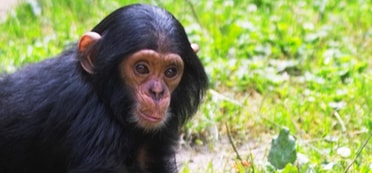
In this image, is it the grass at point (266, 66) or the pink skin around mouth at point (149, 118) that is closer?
the pink skin around mouth at point (149, 118)

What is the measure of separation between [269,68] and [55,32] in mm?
1971

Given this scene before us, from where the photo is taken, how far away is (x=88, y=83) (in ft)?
20.7

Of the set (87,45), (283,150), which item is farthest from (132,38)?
(283,150)

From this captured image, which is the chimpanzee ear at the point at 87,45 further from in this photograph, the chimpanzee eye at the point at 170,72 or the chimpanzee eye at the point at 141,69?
the chimpanzee eye at the point at 170,72

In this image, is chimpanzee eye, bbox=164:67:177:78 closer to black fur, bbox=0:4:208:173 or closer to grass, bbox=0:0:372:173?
black fur, bbox=0:4:208:173

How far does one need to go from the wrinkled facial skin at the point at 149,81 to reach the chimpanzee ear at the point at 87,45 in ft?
0.71

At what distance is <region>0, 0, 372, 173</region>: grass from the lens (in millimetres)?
7574

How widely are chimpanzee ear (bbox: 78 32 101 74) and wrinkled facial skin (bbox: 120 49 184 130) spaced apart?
216 mm

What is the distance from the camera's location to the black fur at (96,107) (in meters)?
6.18

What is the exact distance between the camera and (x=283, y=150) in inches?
266

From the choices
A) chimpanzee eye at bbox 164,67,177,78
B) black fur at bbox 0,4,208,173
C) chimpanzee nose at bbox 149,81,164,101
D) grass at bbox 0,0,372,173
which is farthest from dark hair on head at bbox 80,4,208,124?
grass at bbox 0,0,372,173

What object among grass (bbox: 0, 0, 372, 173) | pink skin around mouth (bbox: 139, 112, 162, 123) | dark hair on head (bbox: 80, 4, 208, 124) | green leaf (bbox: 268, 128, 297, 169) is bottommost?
grass (bbox: 0, 0, 372, 173)

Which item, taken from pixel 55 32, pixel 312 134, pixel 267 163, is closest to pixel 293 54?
pixel 312 134

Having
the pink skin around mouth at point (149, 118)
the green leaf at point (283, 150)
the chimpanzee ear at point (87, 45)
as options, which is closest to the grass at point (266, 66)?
the green leaf at point (283, 150)
